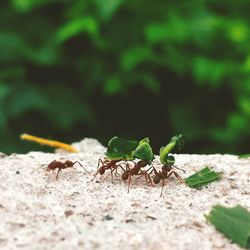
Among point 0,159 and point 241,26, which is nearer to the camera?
point 0,159

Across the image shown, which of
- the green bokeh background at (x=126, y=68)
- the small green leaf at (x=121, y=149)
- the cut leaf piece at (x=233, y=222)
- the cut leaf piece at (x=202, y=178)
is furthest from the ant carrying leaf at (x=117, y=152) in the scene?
the green bokeh background at (x=126, y=68)

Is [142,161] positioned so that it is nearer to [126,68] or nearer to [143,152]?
[143,152]

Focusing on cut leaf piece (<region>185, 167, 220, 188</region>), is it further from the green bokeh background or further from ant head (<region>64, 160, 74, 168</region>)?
the green bokeh background

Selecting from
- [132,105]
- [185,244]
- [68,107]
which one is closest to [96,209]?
[185,244]

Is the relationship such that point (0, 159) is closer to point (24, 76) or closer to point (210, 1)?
point (24, 76)

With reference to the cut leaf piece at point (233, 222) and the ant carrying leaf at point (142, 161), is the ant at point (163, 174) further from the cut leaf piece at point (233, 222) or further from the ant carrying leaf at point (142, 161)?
the cut leaf piece at point (233, 222)
